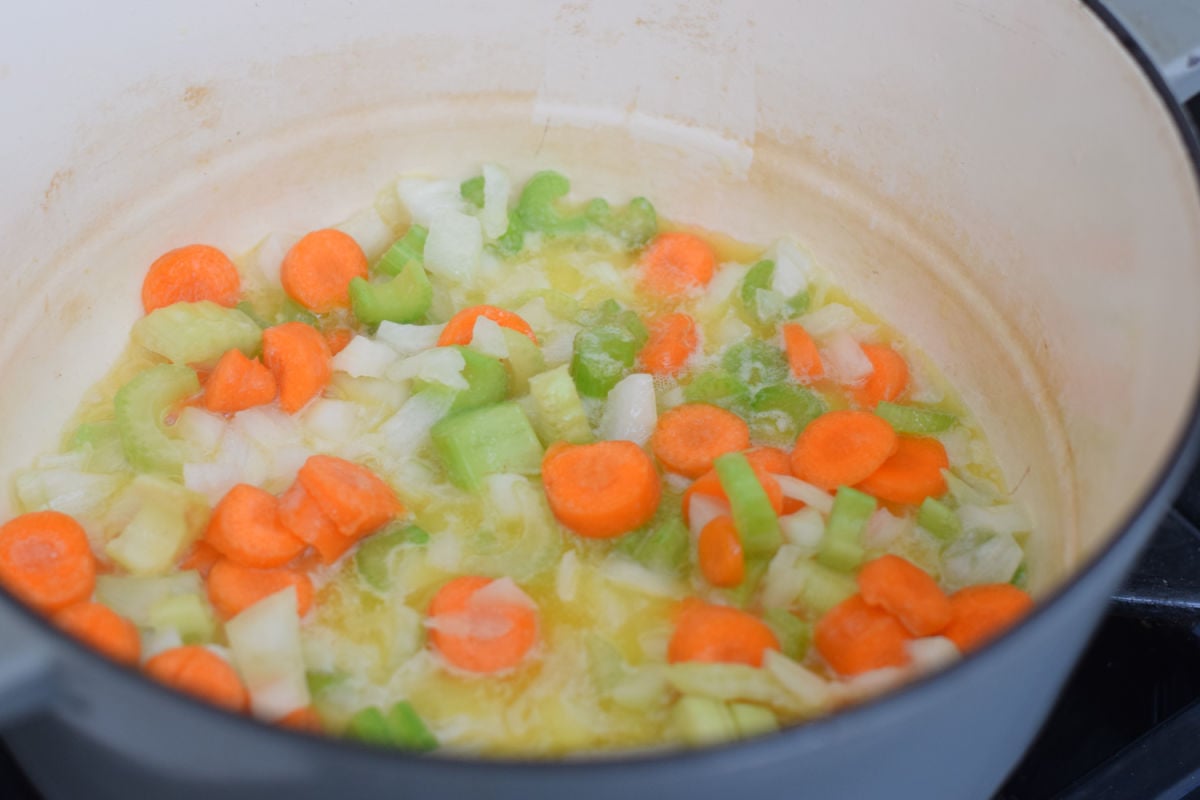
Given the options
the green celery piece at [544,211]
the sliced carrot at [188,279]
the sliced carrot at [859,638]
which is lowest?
the sliced carrot at [859,638]

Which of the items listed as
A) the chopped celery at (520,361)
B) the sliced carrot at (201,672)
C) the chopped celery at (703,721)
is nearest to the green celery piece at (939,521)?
the chopped celery at (703,721)

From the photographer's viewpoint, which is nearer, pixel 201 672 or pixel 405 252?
pixel 201 672

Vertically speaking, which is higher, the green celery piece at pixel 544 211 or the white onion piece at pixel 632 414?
the green celery piece at pixel 544 211

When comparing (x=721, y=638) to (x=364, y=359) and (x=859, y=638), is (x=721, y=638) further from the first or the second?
(x=364, y=359)

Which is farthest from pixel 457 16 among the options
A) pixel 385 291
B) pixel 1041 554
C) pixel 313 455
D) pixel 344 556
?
pixel 1041 554

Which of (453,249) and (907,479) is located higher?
(453,249)

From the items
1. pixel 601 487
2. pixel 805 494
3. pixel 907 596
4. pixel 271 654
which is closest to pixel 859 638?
pixel 907 596

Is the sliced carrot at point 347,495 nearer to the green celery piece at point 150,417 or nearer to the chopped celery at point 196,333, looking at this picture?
the green celery piece at point 150,417

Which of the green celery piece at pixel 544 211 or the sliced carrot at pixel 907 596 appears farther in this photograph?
the green celery piece at pixel 544 211

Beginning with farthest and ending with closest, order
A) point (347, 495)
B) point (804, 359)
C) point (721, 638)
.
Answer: point (804, 359), point (347, 495), point (721, 638)
